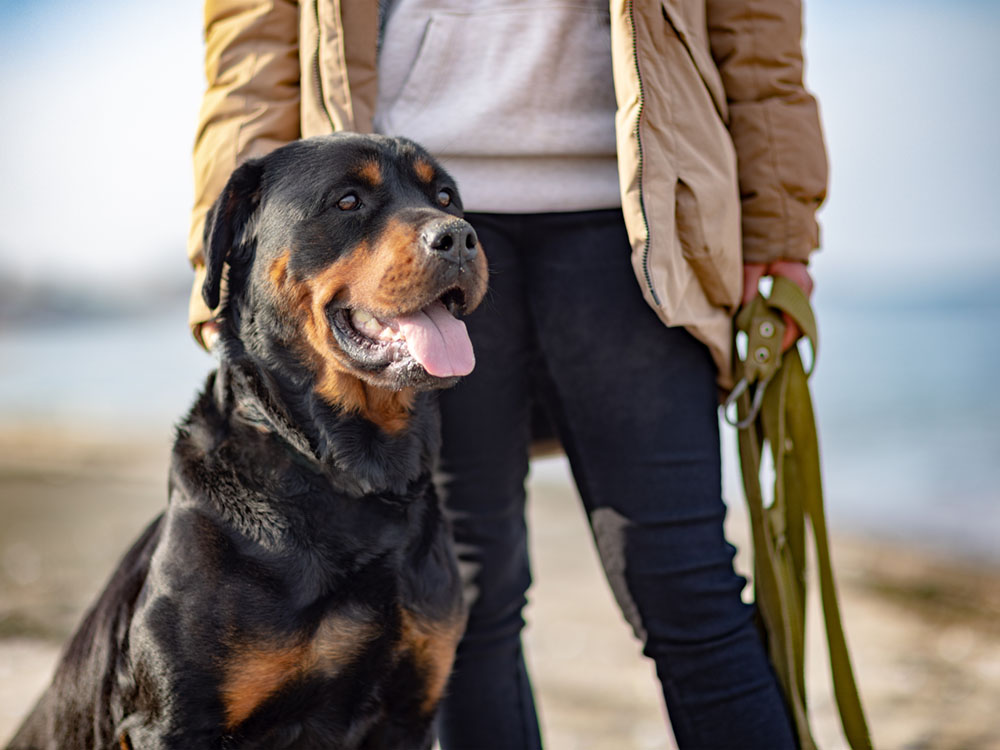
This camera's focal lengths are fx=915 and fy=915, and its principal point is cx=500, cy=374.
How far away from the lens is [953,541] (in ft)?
19.1

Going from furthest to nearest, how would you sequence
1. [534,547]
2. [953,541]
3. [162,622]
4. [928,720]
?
[953,541] → [534,547] → [928,720] → [162,622]

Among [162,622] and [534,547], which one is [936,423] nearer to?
[534,547]

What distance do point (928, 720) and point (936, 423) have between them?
23.5 feet

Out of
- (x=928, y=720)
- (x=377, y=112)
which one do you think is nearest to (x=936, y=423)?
(x=928, y=720)

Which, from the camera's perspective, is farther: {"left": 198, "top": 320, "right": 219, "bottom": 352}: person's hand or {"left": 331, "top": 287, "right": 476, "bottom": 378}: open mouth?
{"left": 198, "top": 320, "right": 219, "bottom": 352}: person's hand

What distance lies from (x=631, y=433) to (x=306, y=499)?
2.17 ft

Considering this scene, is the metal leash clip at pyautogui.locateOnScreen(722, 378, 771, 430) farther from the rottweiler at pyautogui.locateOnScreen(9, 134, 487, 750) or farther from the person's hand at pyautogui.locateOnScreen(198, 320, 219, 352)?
the person's hand at pyautogui.locateOnScreen(198, 320, 219, 352)

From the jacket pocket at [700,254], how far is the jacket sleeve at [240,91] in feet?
2.90

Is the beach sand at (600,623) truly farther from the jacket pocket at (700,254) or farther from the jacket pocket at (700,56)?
the jacket pocket at (700,56)

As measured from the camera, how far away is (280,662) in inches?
63.7

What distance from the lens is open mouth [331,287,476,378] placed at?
66.8 inches

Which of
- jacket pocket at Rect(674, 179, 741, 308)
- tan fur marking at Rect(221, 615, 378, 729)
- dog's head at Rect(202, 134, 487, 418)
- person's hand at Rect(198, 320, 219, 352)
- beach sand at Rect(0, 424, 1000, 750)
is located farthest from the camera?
beach sand at Rect(0, 424, 1000, 750)

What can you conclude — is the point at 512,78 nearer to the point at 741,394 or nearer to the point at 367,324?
the point at 367,324

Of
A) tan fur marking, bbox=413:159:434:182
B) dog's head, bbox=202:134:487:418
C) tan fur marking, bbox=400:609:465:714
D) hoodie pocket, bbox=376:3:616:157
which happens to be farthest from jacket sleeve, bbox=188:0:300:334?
tan fur marking, bbox=400:609:465:714
